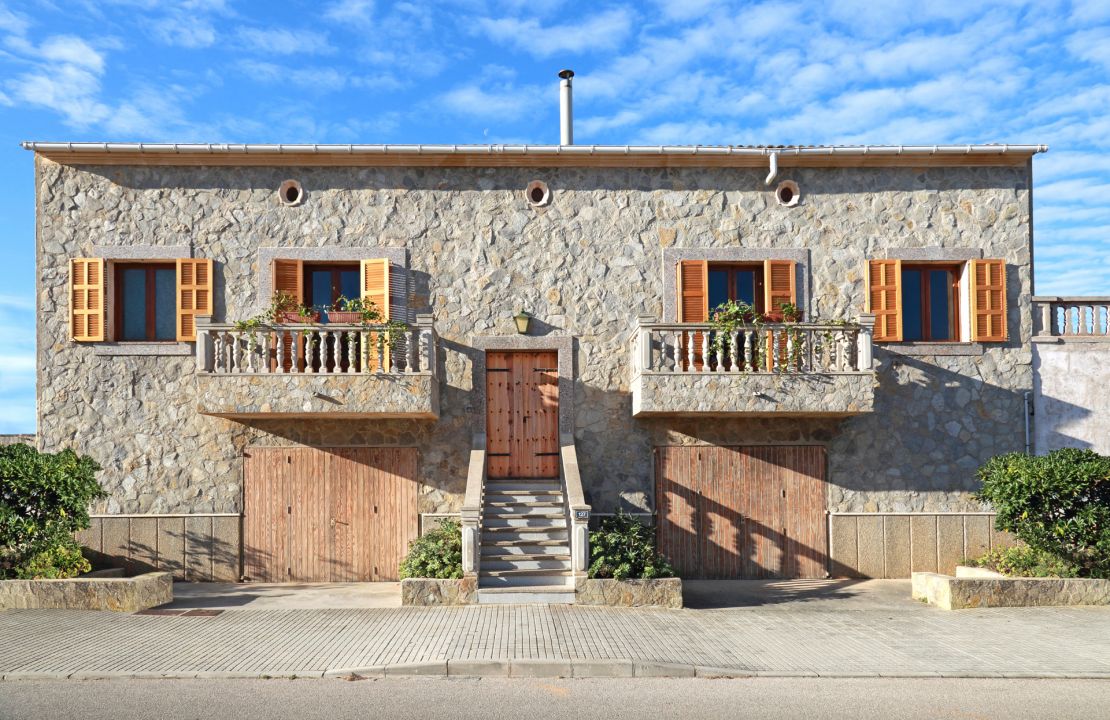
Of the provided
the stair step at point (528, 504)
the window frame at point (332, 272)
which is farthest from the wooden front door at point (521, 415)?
the window frame at point (332, 272)

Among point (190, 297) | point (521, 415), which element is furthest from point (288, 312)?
point (521, 415)

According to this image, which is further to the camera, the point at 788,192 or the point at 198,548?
the point at 788,192

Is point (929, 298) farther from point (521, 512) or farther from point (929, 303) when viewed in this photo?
point (521, 512)

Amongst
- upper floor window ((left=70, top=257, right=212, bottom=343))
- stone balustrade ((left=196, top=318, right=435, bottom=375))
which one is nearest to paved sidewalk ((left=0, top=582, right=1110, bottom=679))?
stone balustrade ((left=196, top=318, right=435, bottom=375))

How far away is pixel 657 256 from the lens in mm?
Answer: 14961

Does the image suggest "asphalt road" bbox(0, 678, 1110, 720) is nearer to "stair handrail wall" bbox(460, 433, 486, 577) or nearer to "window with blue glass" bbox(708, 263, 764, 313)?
"stair handrail wall" bbox(460, 433, 486, 577)

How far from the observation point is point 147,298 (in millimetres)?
14906

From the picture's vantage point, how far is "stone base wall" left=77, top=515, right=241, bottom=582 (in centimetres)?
1437

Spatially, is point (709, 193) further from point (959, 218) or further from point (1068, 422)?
point (1068, 422)

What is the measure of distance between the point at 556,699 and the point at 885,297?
10.1 m

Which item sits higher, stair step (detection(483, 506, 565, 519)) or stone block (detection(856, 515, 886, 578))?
stair step (detection(483, 506, 565, 519))

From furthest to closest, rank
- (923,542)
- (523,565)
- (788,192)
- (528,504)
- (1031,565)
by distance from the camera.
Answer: (788,192) → (923,542) → (528,504) → (1031,565) → (523,565)

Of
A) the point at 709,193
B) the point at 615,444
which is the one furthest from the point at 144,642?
the point at 709,193

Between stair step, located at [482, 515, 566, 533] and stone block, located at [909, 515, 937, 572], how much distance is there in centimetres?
609
